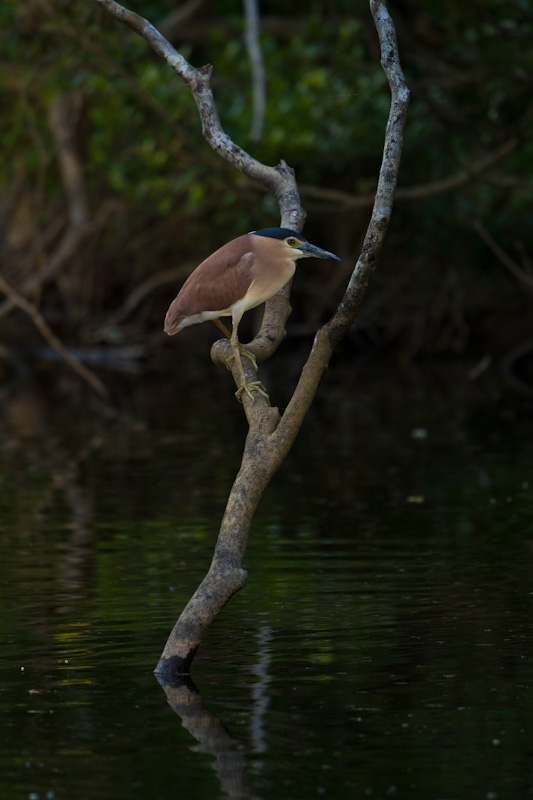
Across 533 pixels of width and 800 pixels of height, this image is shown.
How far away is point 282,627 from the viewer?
623 centimetres

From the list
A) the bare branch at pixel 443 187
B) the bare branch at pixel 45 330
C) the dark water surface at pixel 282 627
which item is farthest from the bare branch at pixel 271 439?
the bare branch at pixel 443 187

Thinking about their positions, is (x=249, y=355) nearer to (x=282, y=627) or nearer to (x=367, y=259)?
(x=367, y=259)

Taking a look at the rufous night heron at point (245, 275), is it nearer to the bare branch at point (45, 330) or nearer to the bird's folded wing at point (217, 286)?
the bird's folded wing at point (217, 286)

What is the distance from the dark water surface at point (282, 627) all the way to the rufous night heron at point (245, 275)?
115 centimetres

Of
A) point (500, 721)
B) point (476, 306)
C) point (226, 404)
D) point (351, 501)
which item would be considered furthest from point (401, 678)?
point (476, 306)

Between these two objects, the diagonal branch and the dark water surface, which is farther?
the diagonal branch

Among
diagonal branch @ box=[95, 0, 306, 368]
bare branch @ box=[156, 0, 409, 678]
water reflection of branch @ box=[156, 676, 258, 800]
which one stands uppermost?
diagonal branch @ box=[95, 0, 306, 368]

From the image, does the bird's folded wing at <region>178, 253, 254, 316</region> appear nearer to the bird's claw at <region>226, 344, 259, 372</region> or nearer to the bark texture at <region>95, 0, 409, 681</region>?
the bird's claw at <region>226, 344, 259, 372</region>

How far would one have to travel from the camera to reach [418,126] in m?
16.9

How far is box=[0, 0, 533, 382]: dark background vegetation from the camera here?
15.4 meters

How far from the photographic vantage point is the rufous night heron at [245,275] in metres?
5.59

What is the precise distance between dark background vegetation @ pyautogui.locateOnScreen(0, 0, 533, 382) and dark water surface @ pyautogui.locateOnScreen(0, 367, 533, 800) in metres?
3.80

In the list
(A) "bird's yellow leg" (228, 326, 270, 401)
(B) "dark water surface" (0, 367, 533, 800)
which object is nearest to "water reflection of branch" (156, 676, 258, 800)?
(B) "dark water surface" (0, 367, 533, 800)

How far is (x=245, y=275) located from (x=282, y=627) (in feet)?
4.99
